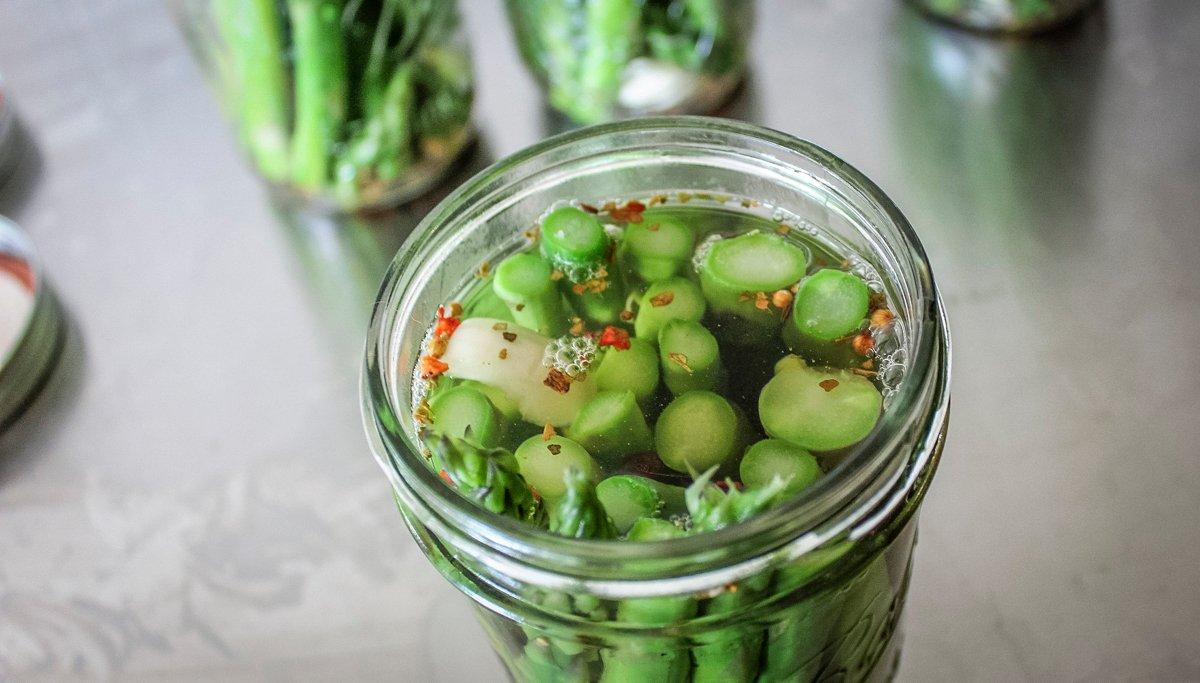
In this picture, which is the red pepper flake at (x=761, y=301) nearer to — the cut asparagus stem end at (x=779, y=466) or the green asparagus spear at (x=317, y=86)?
the cut asparagus stem end at (x=779, y=466)

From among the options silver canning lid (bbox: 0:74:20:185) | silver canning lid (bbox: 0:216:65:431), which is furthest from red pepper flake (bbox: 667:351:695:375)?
silver canning lid (bbox: 0:74:20:185)

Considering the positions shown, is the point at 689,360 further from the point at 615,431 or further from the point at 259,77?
the point at 259,77

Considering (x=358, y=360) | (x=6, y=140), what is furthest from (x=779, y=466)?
(x=6, y=140)

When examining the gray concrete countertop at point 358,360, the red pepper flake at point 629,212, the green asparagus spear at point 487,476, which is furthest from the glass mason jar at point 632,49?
the green asparagus spear at point 487,476

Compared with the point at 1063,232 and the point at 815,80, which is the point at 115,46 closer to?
the point at 815,80

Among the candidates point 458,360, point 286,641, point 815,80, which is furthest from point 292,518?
point 815,80

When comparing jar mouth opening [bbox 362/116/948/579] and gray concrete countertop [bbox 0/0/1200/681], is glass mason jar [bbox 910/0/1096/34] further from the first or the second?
jar mouth opening [bbox 362/116/948/579]

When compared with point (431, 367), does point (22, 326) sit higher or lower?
lower
